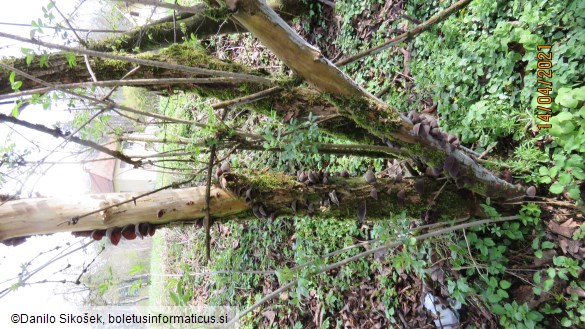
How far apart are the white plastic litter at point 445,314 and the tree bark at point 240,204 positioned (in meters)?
0.87

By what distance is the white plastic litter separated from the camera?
314 cm

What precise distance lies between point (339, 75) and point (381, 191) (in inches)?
36.9

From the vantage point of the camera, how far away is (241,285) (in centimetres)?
568

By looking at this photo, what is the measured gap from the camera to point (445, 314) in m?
3.17

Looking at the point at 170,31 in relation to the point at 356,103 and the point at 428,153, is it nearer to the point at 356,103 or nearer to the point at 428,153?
the point at 356,103

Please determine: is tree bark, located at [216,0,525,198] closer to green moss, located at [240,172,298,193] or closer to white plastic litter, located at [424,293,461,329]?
green moss, located at [240,172,298,193]

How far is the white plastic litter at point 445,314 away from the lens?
3.14 meters

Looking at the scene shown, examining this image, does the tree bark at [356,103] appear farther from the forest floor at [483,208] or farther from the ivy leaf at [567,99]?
the ivy leaf at [567,99]

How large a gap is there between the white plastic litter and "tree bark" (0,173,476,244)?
874 mm

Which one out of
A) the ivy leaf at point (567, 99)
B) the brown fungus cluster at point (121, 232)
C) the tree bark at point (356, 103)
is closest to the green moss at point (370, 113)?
the tree bark at point (356, 103)

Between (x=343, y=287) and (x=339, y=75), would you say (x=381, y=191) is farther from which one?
(x=343, y=287)

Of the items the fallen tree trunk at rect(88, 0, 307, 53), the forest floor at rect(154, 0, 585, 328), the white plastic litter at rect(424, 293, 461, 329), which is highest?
the fallen tree trunk at rect(88, 0, 307, 53)

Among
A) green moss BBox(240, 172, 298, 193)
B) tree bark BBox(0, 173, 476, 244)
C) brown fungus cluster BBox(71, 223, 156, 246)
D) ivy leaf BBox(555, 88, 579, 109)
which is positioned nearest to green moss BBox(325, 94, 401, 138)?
tree bark BBox(0, 173, 476, 244)

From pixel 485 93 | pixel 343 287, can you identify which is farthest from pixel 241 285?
pixel 485 93
